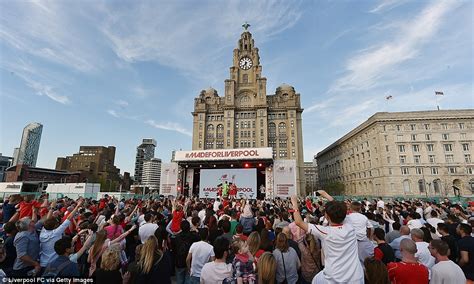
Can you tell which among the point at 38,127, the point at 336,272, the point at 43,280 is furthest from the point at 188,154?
the point at 38,127

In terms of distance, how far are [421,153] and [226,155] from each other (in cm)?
5143

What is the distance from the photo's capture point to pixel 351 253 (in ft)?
8.02

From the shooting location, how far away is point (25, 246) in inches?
153

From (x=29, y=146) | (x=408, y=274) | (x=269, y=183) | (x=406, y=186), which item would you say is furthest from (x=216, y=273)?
(x=29, y=146)

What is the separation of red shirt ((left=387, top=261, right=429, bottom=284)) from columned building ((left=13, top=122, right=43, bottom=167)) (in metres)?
204

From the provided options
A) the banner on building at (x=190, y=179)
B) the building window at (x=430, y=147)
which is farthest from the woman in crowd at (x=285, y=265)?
the building window at (x=430, y=147)

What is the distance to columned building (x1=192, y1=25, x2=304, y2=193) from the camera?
64.0 metres

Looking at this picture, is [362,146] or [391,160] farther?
[362,146]

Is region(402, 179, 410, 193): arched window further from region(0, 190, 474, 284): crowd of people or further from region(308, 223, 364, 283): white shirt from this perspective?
region(308, 223, 364, 283): white shirt

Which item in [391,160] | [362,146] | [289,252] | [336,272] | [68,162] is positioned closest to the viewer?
[336,272]

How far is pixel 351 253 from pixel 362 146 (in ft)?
218

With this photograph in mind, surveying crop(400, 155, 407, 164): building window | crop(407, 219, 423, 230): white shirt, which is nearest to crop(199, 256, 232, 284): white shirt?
crop(407, 219, 423, 230): white shirt

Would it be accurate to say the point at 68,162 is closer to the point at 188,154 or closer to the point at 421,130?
the point at 188,154

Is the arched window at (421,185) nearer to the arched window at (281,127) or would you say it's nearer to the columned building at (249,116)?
the columned building at (249,116)
